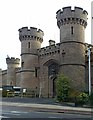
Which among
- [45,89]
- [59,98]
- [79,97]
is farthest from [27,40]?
[79,97]

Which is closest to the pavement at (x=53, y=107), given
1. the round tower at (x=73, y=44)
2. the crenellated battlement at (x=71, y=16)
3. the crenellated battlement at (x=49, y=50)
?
the round tower at (x=73, y=44)

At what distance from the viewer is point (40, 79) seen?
48.6 m

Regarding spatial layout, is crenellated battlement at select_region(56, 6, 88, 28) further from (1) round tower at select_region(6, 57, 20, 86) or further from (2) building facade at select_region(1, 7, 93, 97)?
(1) round tower at select_region(6, 57, 20, 86)

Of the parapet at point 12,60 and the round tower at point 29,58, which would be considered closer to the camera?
the round tower at point 29,58

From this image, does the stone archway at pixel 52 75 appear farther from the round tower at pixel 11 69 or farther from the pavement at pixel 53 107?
the round tower at pixel 11 69

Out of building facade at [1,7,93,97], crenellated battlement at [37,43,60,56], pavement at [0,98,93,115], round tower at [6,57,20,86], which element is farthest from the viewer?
round tower at [6,57,20,86]

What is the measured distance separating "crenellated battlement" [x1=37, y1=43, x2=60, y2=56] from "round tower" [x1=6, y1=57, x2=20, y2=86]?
13.8 metres

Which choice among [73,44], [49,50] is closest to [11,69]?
[49,50]

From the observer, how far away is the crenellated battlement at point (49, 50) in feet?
147

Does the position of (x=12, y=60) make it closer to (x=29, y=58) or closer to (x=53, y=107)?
(x=29, y=58)

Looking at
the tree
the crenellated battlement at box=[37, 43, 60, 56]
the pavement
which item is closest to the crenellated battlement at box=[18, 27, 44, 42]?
the crenellated battlement at box=[37, 43, 60, 56]

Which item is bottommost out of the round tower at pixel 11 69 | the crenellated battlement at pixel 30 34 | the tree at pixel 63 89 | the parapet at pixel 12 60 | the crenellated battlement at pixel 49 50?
the tree at pixel 63 89

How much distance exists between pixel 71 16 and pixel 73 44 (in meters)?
3.99

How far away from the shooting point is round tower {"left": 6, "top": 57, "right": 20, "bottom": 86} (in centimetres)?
6153
